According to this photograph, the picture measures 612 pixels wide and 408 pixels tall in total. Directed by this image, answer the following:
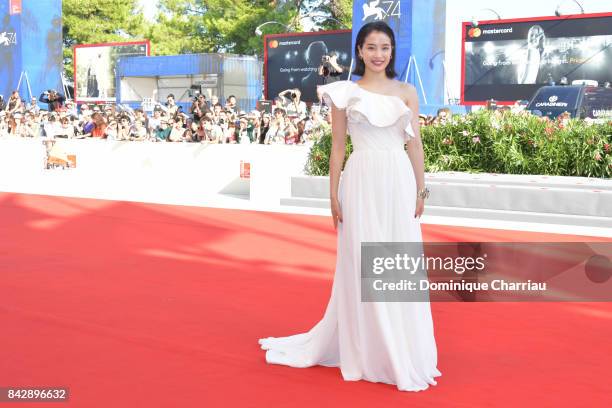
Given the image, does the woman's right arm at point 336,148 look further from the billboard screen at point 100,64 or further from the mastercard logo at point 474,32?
the billboard screen at point 100,64

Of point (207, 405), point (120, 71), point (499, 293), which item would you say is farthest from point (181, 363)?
point (120, 71)

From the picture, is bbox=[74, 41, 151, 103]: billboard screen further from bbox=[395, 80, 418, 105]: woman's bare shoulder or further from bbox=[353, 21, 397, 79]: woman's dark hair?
bbox=[395, 80, 418, 105]: woman's bare shoulder

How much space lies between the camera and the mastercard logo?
2472 cm

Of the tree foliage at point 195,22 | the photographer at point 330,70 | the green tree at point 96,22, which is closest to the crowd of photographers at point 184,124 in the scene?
the photographer at point 330,70

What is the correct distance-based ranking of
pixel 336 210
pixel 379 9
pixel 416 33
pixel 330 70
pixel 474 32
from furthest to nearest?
pixel 474 32 → pixel 330 70 → pixel 379 9 → pixel 416 33 → pixel 336 210

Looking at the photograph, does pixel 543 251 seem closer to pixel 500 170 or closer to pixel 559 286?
pixel 559 286

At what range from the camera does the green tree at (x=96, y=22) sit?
2314 inches

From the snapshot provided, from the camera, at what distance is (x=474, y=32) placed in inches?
976

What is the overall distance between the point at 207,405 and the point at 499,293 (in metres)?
3.57

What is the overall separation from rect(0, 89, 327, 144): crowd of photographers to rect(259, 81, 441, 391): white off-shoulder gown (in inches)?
432

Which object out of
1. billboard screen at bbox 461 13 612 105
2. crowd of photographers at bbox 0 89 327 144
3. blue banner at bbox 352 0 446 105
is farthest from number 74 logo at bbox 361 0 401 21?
billboard screen at bbox 461 13 612 105

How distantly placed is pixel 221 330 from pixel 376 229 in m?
1.76

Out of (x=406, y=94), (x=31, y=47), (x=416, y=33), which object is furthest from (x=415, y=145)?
(x=31, y=47)

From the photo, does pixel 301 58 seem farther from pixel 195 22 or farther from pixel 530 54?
pixel 195 22
